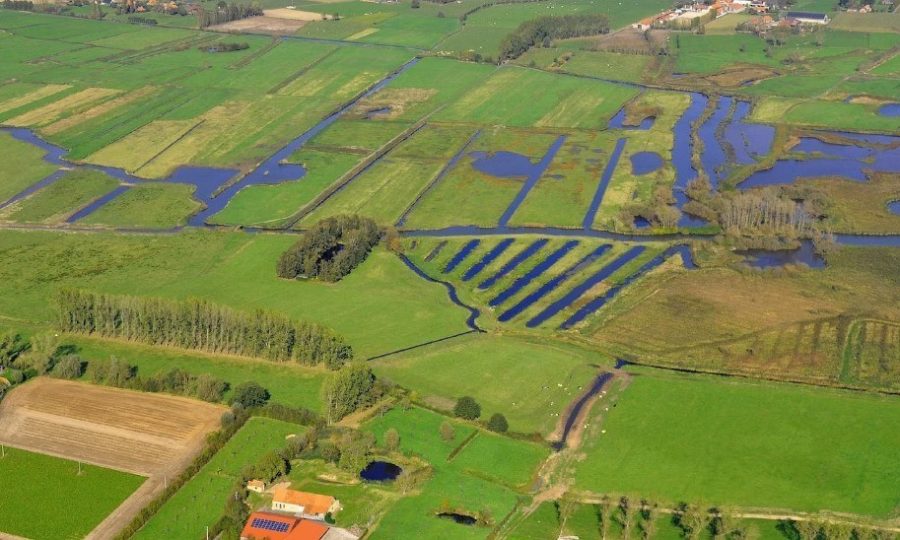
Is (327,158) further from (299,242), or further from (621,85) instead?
(621,85)

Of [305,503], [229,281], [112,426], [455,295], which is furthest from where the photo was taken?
[229,281]

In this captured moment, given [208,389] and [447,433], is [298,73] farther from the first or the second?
[447,433]

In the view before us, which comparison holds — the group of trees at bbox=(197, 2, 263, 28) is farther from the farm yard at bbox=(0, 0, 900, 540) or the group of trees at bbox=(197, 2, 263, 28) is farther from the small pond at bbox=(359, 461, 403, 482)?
the small pond at bbox=(359, 461, 403, 482)

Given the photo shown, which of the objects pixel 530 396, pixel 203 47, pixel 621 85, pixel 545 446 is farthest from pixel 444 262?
pixel 203 47

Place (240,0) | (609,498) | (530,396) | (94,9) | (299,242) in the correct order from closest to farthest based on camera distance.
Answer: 1. (609,498)
2. (530,396)
3. (299,242)
4. (94,9)
5. (240,0)

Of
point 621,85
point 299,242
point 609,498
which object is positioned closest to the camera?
point 609,498

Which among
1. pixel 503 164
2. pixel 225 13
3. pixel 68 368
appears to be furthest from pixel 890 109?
pixel 225 13

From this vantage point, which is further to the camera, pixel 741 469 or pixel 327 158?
pixel 327 158
